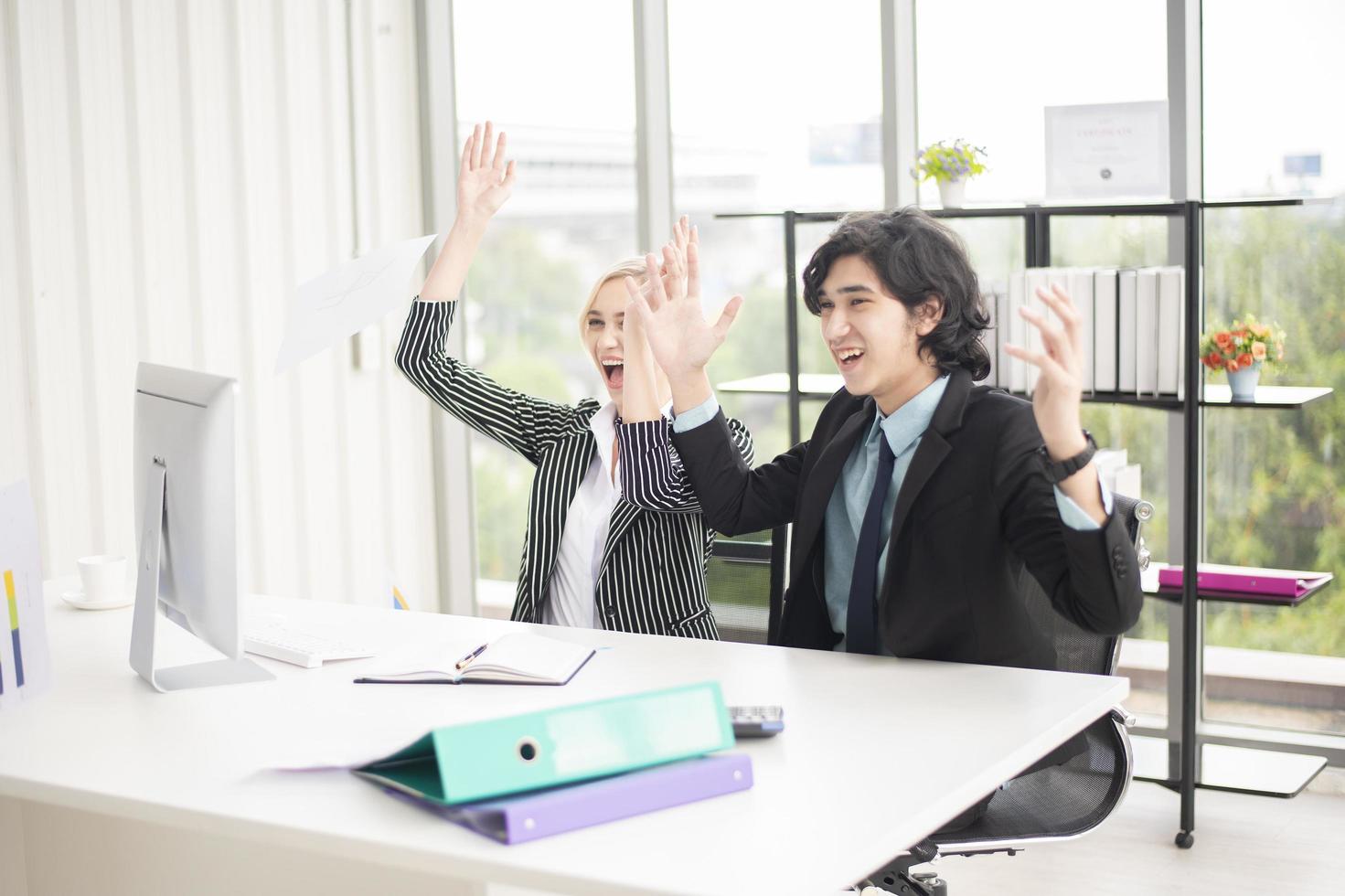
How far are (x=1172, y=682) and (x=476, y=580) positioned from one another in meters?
2.23

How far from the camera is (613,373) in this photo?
2715 millimetres

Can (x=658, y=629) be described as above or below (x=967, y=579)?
below

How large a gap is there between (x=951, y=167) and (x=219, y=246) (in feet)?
6.52

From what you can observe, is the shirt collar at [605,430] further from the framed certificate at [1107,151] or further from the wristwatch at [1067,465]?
the framed certificate at [1107,151]

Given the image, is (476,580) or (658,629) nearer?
(658,629)

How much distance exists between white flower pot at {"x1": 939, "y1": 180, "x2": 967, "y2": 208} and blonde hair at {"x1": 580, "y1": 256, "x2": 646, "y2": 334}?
108 cm

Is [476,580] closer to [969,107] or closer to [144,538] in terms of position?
[969,107]

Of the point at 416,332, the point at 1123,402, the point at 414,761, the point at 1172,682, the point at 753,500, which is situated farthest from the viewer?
the point at 1172,682

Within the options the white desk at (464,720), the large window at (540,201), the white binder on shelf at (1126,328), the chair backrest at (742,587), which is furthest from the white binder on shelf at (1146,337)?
the large window at (540,201)

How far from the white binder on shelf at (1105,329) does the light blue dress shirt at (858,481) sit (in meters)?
1.23

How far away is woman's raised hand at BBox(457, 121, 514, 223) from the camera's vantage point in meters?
2.63

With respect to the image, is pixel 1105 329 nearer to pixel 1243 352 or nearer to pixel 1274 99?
pixel 1243 352

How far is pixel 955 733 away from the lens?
1.73 metres

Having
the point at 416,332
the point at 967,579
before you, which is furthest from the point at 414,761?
the point at 416,332
